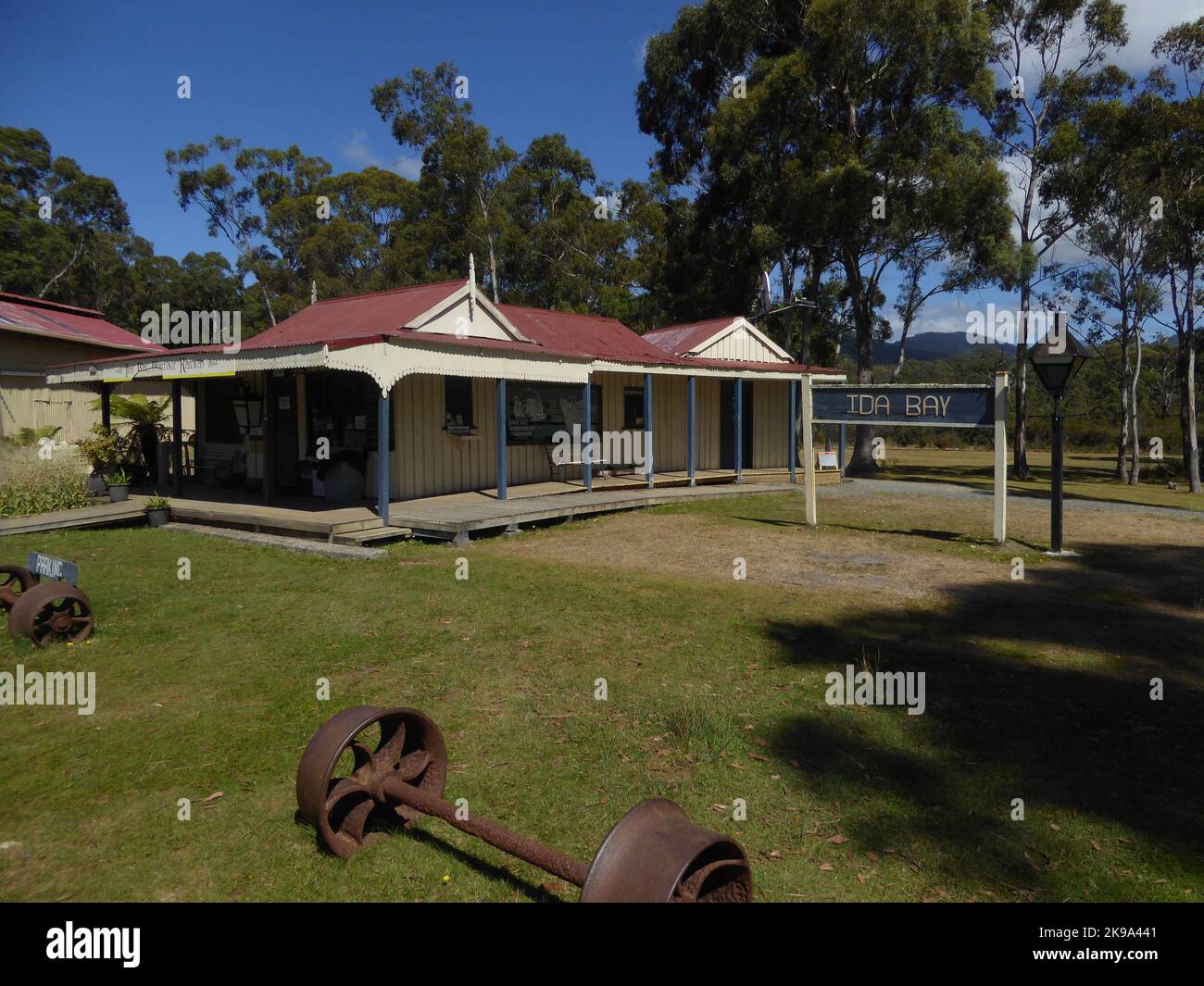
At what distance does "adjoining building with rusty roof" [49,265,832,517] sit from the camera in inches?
491

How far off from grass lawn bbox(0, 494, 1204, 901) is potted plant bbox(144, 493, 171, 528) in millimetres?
3388

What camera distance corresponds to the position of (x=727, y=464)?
72.2ft

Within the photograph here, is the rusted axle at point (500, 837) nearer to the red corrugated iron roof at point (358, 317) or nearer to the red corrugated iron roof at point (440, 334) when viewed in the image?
the red corrugated iron roof at point (440, 334)

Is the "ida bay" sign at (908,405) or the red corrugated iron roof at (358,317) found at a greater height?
the red corrugated iron roof at (358,317)

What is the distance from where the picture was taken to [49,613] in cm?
670

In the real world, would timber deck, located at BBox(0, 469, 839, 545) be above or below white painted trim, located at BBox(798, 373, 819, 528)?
below

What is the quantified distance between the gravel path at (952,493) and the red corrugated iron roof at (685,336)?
15.8ft

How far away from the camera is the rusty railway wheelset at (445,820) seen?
8.34 feet

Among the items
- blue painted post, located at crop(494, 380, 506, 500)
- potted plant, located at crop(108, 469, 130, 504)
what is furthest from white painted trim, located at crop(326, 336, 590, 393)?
potted plant, located at crop(108, 469, 130, 504)

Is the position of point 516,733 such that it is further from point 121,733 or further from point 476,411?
point 476,411

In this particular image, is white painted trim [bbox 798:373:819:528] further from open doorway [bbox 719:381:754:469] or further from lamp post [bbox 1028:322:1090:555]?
open doorway [bbox 719:381:754:469]

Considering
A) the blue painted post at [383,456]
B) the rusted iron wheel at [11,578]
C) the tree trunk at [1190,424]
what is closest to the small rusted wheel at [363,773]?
the rusted iron wheel at [11,578]

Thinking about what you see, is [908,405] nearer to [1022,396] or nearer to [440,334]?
[440,334]

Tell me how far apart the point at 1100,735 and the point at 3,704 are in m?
7.17
